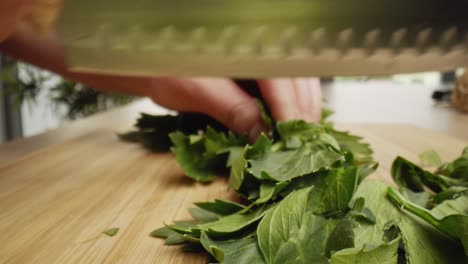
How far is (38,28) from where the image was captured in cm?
66

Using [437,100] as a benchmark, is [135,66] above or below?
above

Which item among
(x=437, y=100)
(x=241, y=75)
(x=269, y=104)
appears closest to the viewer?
(x=241, y=75)

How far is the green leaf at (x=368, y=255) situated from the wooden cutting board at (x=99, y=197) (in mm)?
167

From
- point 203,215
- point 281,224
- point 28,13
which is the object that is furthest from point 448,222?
point 28,13

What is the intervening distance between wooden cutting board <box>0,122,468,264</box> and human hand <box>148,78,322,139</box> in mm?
139

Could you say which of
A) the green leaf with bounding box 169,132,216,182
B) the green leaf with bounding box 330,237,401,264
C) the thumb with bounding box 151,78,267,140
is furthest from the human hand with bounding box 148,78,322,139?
the green leaf with bounding box 330,237,401,264

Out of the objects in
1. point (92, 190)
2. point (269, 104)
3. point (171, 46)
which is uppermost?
point (171, 46)

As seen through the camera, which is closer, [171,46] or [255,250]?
[255,250]

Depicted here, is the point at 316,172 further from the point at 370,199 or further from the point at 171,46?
the point at 171,46

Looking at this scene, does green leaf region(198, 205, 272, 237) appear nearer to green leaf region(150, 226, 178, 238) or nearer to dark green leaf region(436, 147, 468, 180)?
green leaf region(150, 226, 178, 238)

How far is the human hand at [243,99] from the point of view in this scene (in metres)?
0.88

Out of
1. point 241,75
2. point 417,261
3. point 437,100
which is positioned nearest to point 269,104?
point 241,75

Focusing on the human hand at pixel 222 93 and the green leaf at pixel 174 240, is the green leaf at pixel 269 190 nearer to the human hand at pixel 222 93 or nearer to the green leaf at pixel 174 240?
the green leaf at pixel 174 240

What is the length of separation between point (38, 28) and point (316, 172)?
45 centimetres
